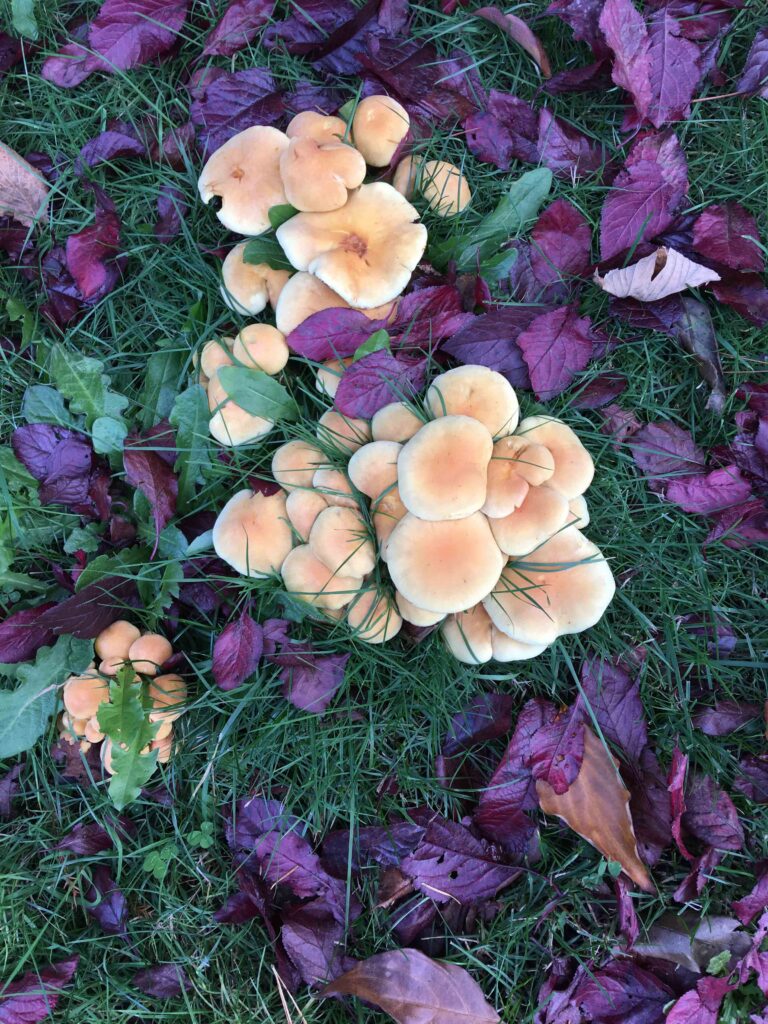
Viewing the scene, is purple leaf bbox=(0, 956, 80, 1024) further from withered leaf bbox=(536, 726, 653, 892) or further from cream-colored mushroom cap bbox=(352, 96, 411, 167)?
cream-colored mushroom cap bbox=(352, 96, 411, 167)

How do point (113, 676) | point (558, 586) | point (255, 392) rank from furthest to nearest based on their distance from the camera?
point (113, 676) < point (255, 392) < point (558, 586)

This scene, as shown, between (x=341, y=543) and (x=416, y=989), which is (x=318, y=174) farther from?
(x=416, y=989)

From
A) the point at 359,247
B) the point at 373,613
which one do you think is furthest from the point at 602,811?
the point at 359,247

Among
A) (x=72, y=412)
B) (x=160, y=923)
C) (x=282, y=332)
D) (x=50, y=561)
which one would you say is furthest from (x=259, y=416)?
(x=160, y=923)

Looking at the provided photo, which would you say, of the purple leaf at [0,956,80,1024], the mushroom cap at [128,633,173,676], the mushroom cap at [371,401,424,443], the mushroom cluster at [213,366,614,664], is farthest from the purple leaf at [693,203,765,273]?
the purple leaf at [0,956,80,1024]

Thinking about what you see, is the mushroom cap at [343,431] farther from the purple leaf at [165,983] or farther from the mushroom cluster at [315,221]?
the purple leaf at [165,983]

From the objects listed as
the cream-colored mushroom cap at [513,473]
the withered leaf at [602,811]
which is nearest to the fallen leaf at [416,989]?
the withered leaf at [602,811]

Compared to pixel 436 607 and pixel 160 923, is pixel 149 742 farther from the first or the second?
pixel 436 607
